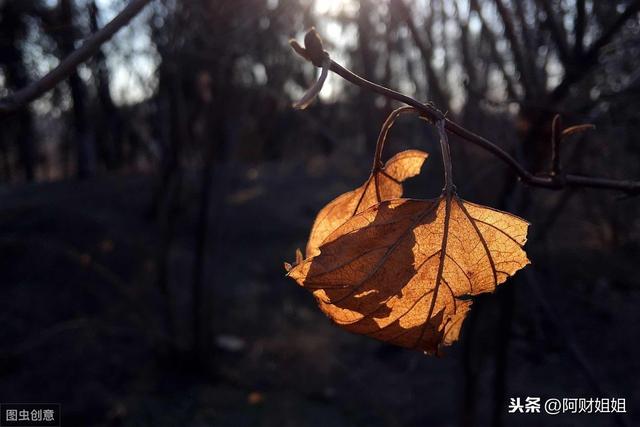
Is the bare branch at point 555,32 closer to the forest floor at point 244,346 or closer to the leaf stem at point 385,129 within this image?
the leaf stem at point 385,129

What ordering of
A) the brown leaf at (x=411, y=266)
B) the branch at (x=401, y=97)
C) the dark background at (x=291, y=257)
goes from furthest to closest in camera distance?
the dark background at (x=291, y=257)
the brown leaf at (x=411, y=266)
the branch at (x=401, y=97)

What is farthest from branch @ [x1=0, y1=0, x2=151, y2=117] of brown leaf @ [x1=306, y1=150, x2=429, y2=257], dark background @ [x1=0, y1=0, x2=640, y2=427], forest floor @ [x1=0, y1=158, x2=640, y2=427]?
forest floor @ [x1=0, y1=158, x2=640, y2=427]

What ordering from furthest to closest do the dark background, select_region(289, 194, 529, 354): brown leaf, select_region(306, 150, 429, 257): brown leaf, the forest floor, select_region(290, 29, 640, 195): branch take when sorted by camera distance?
the forest floor, the dark background, select_region(306, 150, 429, 257): brown leaf, select_region(289, 194, 529, 354): brown leaf, select_region(290, 29, 640, 195): branch

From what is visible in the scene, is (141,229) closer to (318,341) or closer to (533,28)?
(318,341)

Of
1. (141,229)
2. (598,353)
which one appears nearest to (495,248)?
(598,353)

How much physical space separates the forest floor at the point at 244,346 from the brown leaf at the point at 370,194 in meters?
2.08

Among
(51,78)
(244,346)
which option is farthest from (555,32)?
(244,346)

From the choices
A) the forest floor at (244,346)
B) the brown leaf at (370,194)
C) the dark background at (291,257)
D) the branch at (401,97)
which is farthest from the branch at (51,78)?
the forest floor at (244,346)

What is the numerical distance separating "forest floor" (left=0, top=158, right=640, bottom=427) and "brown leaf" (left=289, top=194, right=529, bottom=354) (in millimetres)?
2106

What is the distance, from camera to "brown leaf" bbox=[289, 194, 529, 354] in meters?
0.64

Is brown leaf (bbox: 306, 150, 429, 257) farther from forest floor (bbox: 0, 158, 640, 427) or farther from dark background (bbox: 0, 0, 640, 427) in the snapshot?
forest floor (bbox: 0, 158, 640, 427)

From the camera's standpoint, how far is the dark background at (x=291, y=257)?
8.13ft

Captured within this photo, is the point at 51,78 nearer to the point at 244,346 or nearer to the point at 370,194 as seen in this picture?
the point at 370,194

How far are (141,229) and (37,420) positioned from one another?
3.93m
